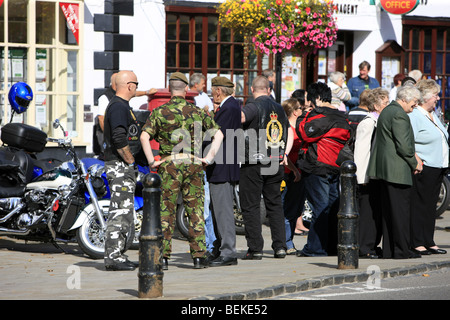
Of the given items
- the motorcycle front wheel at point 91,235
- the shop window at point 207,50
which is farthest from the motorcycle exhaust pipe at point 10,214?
the shop window at point 207,50

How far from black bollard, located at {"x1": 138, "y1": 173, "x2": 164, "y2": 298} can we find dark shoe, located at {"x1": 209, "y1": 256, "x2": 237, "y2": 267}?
1973 mm

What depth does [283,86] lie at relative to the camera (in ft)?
60.6

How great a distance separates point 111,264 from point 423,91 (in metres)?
4.34

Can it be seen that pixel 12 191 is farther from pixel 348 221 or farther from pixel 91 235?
pixel 348 221

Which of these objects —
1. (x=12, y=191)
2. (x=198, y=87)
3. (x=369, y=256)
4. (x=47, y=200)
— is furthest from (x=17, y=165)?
(x=369, y=256)

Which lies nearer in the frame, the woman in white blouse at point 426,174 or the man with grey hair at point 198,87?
the woman in white blouse at point 426,174

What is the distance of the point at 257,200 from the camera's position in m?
10.1

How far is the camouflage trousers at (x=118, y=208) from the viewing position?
9078 millimetres

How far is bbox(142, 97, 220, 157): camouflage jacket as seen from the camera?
8.98 m

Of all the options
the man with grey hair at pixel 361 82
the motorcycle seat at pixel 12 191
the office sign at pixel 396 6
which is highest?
the office sign at pixel 396 6

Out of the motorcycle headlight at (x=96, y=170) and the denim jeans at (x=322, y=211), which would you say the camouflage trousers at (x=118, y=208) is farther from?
the denim jeans at (x=322, y=211)

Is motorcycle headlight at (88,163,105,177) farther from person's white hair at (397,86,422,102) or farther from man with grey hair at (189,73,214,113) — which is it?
person's white hair at (397,86,422,102)

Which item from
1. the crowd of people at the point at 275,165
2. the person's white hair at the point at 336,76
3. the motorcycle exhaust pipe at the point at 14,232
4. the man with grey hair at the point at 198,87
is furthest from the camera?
the person's white hair at the point at 336,76

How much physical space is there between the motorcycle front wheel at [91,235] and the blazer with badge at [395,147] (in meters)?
2.84
